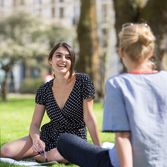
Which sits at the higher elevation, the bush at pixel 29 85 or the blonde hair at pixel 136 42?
the blonde hair at pixel 136 42

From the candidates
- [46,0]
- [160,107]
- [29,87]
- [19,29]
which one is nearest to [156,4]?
[160,107]

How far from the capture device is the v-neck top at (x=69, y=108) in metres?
5.32

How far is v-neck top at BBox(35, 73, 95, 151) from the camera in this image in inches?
209

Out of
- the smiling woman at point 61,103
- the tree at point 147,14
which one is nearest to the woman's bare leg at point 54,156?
the smiling woman at point 61,103

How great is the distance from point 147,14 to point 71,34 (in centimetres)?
2423

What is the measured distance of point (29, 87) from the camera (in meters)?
46.9

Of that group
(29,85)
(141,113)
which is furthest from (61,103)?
(29,85)

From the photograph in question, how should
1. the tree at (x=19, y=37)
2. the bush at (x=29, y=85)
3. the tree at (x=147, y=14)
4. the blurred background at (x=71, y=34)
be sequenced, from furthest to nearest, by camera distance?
the bush at (x=29, y=85) → the tree at (x=19, y=37) → the blurred background at (x=71, y=34) → the tree at (x=147, y=14)

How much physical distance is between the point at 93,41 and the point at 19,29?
13.0 meters

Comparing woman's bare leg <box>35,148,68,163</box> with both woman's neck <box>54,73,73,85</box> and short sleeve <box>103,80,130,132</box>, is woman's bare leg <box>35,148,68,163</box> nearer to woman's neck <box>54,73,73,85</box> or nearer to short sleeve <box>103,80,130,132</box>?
woman's neck <box>54,73,73,85</box>

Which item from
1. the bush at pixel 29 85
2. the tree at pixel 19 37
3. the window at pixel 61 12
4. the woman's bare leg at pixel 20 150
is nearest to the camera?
the woman's bare leg at pixel 20 150

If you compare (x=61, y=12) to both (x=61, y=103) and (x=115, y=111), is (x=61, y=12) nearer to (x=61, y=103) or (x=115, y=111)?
(x=61, y=103)

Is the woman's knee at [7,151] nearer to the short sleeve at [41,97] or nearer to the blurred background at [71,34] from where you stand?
the short sleeve at [41,97]

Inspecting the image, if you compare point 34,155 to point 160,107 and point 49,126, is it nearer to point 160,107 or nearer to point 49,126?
point 49,126
